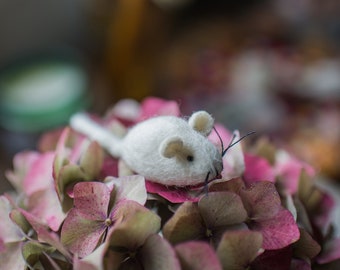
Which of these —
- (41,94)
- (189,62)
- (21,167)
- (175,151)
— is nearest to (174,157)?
(175,151)

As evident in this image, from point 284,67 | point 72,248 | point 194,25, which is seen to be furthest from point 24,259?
point 194,25

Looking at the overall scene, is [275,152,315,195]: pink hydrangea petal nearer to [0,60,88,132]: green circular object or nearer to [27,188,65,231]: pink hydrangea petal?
[27,188,65,231]: pink hydrangea petal

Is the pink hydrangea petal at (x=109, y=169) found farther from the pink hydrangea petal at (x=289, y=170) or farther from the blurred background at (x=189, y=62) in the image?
the blurred background at (x=189, y=62)

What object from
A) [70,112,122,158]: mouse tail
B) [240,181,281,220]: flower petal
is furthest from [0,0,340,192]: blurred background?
[240,181,281,220]: flower petal

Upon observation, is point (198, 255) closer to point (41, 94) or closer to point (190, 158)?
point (190, 158)

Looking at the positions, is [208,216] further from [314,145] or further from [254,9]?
[254,9]

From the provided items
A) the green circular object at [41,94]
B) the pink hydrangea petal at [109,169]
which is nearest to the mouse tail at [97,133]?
the pink hydrangea petal at [109,169]
